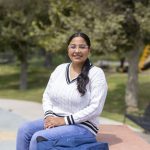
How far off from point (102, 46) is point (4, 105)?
3.39 meters

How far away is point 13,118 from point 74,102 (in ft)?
20.3

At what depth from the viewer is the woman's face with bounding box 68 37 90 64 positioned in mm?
4824

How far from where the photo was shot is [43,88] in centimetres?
1942

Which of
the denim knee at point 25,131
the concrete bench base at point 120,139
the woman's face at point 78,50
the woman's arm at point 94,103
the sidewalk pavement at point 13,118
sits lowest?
the sidewalk pavement at point 13,118

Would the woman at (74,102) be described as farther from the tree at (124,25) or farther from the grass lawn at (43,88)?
the grass lawn at (43,88)

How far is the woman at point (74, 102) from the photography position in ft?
15.1

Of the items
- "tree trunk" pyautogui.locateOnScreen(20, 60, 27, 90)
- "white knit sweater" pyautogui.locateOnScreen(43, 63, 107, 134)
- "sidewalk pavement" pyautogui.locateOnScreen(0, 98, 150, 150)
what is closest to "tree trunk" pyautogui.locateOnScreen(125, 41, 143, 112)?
"sidewalk pavement" pyautogui.locateOnScreen(0, 98, 150, 150)

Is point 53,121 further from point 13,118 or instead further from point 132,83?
point 132,83

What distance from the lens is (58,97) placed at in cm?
480

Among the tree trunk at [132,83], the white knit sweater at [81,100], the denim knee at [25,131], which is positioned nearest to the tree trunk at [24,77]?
the tree trunk at [132,83]

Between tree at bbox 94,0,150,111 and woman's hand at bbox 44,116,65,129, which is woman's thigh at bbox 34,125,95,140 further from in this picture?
tree at bbox 94,0,150,111

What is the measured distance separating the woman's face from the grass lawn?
717 cm

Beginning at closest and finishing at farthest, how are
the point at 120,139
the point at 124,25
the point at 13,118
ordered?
the point at 120,139 < the point at 13,118 < the point at 124,25

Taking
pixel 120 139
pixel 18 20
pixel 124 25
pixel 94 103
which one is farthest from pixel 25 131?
pixel 18 20
